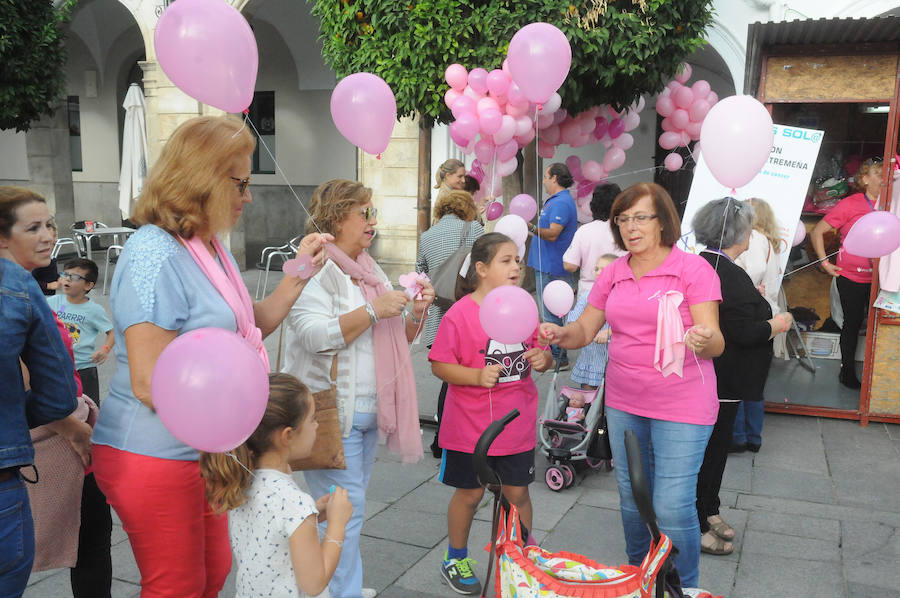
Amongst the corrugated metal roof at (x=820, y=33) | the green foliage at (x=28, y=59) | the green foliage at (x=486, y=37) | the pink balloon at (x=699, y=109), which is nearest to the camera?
the corrugated metal roof at (x=820, y=33)

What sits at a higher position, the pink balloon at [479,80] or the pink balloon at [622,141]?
the pink balloon at [479,80]

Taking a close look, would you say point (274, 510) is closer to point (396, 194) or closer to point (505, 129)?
point (505, 129)

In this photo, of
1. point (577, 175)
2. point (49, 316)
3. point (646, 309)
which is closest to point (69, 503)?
point (49, 316)

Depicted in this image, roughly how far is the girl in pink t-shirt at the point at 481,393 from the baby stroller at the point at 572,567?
947 mm

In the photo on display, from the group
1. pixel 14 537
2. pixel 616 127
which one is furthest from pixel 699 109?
pixel 14 537

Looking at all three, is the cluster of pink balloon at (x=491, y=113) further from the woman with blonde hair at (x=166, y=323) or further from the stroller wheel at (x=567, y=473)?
the woman with blonde hair at (x=166, y=323)

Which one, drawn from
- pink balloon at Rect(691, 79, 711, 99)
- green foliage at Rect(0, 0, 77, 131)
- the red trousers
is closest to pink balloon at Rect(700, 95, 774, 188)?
the red trousers

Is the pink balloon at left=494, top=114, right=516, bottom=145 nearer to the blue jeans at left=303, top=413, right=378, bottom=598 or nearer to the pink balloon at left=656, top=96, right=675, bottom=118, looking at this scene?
the pink balloon at left=656, top=96, right=675, bottom=118

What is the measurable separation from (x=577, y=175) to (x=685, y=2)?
2.14 m

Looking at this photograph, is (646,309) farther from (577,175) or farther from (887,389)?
(577,175)

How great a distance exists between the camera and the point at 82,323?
4.59 meters

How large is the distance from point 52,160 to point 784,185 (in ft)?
44.2

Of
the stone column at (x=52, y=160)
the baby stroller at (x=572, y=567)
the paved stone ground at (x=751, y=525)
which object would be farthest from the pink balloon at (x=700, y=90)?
the stone column at (x=52, y=160)

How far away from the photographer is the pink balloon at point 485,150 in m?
5.79
